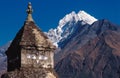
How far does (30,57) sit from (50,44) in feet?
2.68

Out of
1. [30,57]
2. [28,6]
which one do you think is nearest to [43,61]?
[30,57]

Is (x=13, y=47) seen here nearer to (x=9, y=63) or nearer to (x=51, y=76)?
(x=9, y=63)

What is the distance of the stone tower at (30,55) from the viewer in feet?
52.7

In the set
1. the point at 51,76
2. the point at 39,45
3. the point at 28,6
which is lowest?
the point at 51,76

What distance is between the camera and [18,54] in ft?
53.3

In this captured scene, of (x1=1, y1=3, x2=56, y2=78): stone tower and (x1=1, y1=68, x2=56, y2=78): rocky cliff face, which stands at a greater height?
(x1=1, y1=3, x2=56, y2=78): stone tower

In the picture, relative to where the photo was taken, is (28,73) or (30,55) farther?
(30,55)

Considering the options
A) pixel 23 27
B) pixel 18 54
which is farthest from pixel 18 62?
pixel 23 27

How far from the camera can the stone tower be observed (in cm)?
1608

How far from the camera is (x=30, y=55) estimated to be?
53.3 ft

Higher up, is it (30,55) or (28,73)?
(30,55)

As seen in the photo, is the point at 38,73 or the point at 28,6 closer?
the point at 38,73

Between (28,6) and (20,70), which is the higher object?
(28,6)

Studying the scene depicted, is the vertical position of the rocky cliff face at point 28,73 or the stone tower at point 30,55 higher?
the stone tower at point 30,55
